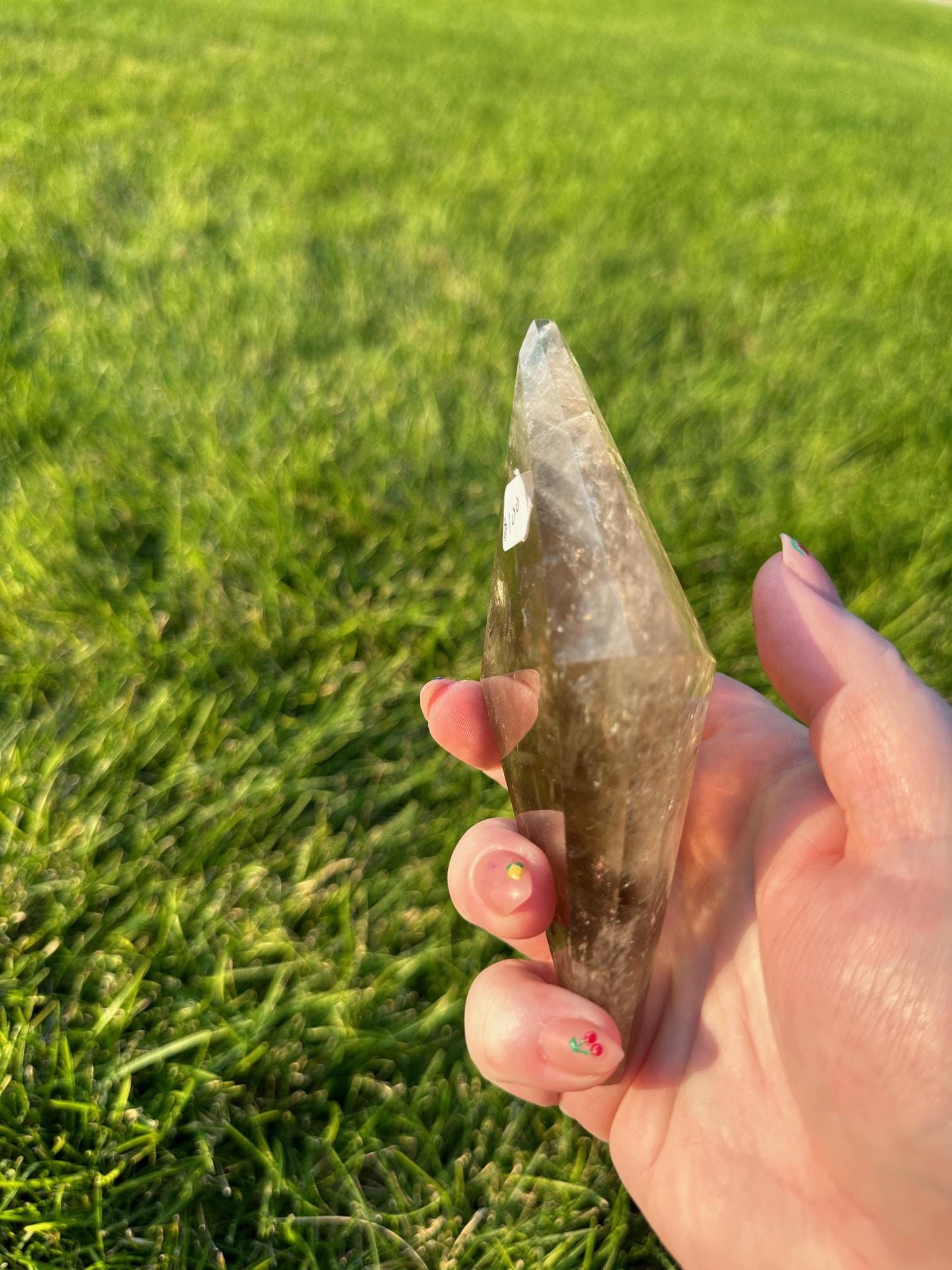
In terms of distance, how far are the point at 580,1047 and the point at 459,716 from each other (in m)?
0.44

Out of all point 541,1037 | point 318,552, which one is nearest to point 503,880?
point 541,1037

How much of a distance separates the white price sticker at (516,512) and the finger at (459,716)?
0.30 m

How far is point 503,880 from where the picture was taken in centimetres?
113

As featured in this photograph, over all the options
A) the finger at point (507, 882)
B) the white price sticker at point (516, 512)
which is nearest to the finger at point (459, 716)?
the finger at point (507, 882)

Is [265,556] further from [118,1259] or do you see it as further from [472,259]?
[472,259]

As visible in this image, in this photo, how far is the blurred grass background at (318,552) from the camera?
4.34ft

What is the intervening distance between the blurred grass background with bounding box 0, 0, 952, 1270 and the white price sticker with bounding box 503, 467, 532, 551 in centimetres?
74

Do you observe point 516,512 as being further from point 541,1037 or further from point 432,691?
point 541,1037

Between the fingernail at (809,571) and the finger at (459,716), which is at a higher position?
the fingernail at (809,571)

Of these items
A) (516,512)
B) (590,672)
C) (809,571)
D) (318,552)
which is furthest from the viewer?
(318,552)

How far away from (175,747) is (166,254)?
1.86m

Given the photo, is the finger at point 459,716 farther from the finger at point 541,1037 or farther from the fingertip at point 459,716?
the finger at point 541,1037

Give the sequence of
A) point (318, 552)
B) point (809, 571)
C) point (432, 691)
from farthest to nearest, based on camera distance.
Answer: point (318, 552) < point (432, 691) < point (809, 571)

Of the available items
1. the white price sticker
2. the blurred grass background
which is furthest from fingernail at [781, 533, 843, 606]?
the blurred grass background
